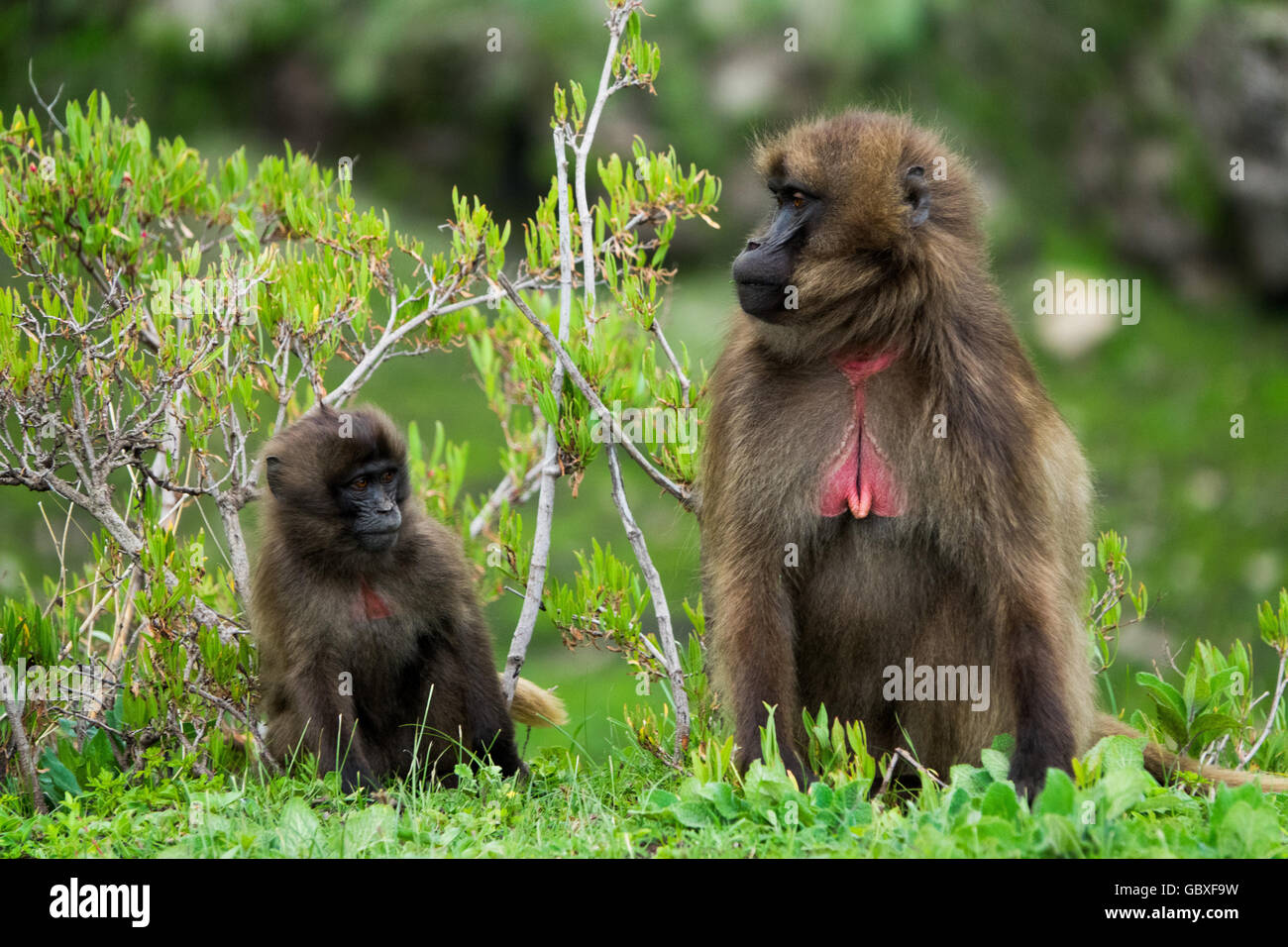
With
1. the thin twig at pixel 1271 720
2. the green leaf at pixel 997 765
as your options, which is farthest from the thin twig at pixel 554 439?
the thin twig at pixel 1271 720

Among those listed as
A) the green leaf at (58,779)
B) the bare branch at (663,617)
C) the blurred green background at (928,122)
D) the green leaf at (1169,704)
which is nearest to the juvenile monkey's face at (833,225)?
the bare branch at (663,617)

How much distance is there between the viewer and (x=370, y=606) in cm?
582

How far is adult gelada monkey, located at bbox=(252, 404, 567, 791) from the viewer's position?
5590 mm

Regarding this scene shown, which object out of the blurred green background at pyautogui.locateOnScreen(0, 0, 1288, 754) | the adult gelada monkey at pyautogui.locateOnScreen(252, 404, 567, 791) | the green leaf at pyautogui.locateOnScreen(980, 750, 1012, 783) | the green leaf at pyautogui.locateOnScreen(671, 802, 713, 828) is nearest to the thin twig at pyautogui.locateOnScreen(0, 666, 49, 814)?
the adult gelada monkey at pyautogui.locateOnScreen(252, 404, 567, 791)

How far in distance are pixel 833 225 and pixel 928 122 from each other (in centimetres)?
818

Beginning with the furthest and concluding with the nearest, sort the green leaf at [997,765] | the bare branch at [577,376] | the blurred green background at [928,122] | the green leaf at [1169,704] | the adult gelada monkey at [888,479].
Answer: the blurred green background at [928,122] → the green leaf at [1169,704] → the bare branch at [577,376] → the adult gelada monkey at [888,479] → the green leaf at [997,765]

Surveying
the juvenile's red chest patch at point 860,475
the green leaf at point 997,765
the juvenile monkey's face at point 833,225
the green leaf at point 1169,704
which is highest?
the juvenile monkey's face at point 833,225

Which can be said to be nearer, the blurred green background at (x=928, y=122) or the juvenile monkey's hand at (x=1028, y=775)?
the juvenile monkey's hand at (x=1028, y=775)

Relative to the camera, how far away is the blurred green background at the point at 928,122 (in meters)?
12.9

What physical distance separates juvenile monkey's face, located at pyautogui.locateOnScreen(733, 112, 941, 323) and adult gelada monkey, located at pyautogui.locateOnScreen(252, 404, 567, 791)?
1682 mm

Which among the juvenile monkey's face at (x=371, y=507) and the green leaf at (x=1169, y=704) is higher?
the juvenile monkey's face at (x=371, y=507)

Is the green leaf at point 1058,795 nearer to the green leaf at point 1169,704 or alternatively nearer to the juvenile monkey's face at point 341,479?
the green leaf at point 1169,704

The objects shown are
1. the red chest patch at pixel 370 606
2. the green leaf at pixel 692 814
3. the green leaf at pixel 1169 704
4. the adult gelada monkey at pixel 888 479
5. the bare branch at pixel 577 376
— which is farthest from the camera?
the red chest patch at pixel 370 606

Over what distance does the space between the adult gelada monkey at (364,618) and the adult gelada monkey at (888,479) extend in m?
1.23
